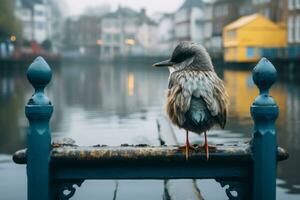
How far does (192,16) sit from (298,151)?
104 meters

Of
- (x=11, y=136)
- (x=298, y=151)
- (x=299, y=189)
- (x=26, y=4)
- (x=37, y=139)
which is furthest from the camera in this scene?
(x=26, y=4)

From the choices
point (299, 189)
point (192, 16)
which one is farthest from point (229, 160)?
point (192, 16)

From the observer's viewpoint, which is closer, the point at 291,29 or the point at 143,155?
the point at 143,155

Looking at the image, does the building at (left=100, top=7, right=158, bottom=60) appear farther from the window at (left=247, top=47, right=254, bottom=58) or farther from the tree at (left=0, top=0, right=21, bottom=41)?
the tree at (left=0, top=0, right=21, bottom=41)

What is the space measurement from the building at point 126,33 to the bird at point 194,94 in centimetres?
13091

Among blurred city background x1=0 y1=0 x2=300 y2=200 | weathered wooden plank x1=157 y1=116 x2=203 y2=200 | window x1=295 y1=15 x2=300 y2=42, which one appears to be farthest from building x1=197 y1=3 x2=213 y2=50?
weathered wooden plank x1=157 y1=116 x2=203 y2=200

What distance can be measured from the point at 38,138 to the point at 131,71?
72.6m

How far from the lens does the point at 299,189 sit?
782 cm

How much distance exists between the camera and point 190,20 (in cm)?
11350

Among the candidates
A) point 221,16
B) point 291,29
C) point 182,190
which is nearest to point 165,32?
point 221,16

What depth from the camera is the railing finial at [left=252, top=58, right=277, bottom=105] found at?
4133mm

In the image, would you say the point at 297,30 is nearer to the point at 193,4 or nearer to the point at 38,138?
the point at 193,4

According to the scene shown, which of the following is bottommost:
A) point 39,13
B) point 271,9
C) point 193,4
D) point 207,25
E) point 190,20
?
point 207,25

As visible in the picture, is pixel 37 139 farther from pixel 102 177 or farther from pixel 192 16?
pixel 192 16
